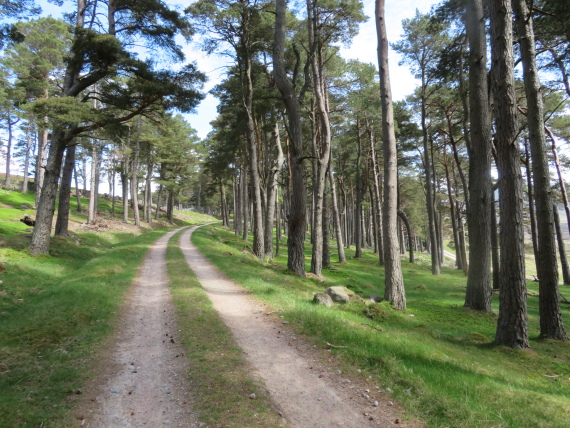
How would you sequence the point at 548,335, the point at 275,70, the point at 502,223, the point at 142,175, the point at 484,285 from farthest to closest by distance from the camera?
1. the point at 142,175
2. the point at 275,70
3. the point at 484,285
4. the point at 548,335
5. the point at 502,223

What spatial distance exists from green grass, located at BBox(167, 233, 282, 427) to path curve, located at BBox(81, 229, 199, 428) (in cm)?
15

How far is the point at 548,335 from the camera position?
26.8 feet

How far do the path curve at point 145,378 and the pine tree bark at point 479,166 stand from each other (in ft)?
34.2

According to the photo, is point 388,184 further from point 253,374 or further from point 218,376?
point 218,376

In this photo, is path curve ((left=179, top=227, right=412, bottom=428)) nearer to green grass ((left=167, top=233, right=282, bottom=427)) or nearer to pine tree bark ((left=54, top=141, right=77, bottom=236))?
green grass ((left=167, top=233, right=282, bottom=427))

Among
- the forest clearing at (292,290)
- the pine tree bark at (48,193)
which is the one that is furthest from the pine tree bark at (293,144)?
the pine tree bark at (48,193)

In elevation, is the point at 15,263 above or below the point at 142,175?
below

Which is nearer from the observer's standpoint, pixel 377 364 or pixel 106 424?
pixel 106 424

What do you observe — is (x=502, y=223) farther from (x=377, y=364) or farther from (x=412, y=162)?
(x=412, y=162)

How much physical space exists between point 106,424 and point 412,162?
29.4 m

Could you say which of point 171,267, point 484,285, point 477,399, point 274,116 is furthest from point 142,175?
point 477,399

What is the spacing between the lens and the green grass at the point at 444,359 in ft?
12.0

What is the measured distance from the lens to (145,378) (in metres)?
4.39

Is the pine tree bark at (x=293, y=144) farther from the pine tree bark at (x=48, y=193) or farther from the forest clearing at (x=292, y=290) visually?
the pine tree bark at (x=48, y=193)
